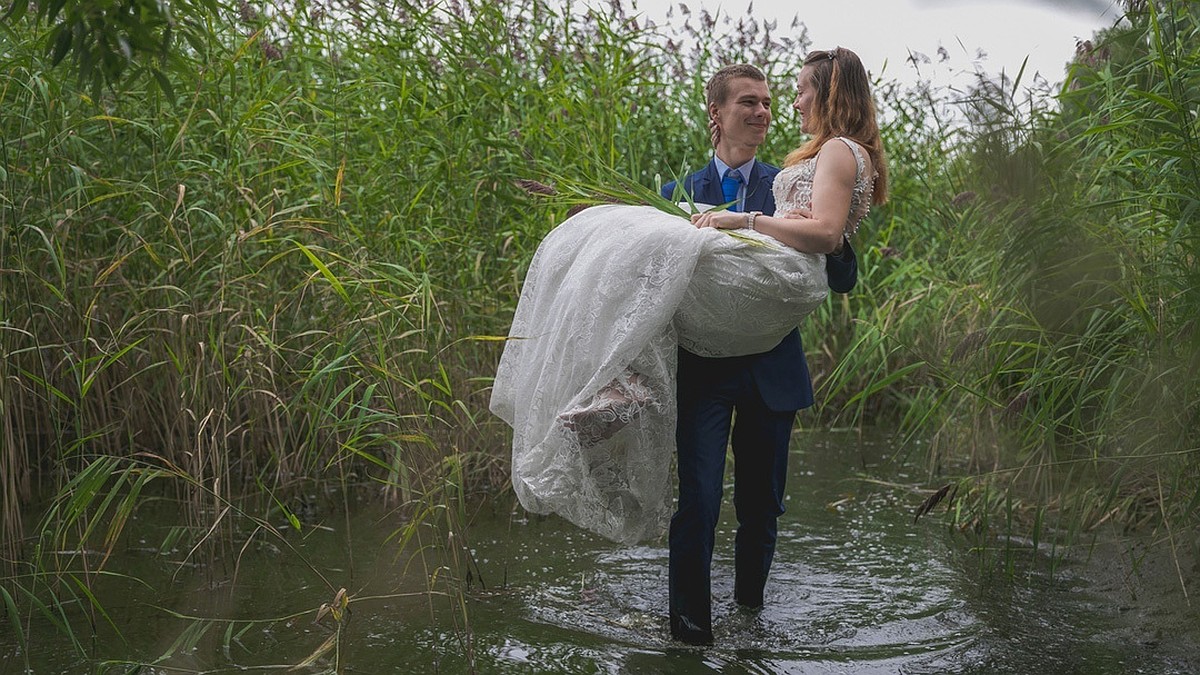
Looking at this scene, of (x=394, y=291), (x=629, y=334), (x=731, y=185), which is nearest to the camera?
(x=629, y=334)

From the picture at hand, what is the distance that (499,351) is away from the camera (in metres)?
6.00

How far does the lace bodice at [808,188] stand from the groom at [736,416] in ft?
0.53

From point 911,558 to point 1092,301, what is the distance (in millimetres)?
1553

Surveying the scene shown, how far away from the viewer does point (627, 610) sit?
4.59 metres

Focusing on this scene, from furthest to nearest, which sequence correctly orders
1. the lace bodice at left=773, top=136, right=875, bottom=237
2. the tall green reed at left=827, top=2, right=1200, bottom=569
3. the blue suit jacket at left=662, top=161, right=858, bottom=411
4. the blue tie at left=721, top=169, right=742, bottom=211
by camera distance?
1. the blue tie at left=721, top=169, right=742, bottom=211
2. the blue suit jacket at left=662, top=161, right=858, bottom=411
3. the lace bodice at left=773, top=136, right=875, bottom=237
4. the tall green reed at left=827, top=2, right=1200, bottom=569

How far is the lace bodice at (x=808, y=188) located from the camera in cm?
408

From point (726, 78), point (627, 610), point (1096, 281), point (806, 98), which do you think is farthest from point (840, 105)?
point (627, 610)

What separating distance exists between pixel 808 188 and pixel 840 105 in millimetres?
313

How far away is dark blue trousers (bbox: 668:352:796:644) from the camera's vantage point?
410cm

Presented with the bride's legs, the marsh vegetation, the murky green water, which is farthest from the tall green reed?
the bride's legs

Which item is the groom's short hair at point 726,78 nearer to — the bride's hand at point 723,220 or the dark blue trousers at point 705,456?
the bride's hand at point 723,220

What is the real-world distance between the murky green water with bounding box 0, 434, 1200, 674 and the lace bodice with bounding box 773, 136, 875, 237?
1.47m

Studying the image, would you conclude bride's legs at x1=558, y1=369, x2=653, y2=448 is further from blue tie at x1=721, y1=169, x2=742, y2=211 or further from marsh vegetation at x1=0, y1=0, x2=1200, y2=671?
blue tie at x1=721, y1=169, x2=742, y2=211

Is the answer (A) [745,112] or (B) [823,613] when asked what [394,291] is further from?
(B) [823,613]
